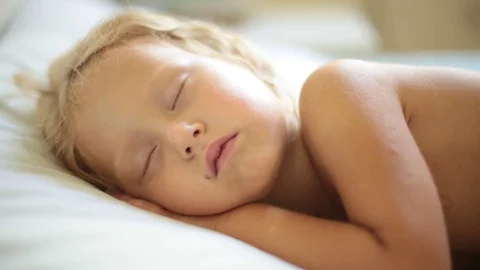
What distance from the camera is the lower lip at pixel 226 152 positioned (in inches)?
30.4

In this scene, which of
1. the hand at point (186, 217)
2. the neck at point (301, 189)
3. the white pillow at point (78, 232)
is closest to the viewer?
the white pillow at point (78, 232)

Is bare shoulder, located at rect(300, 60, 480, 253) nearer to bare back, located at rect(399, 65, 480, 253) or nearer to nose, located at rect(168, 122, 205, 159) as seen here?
bare back, located at rect(399, 65, 480, 253)

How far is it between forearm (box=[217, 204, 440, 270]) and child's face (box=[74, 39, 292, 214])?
52mm

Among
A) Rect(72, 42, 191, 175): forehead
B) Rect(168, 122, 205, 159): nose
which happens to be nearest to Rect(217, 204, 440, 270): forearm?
Rect(168, 122, 205, 159): nose

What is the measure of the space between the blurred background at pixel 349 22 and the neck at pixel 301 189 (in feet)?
2.87

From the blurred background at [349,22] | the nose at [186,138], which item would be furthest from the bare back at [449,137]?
the blurred background at [349,22]

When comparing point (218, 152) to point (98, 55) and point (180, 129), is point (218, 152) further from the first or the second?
point (98, 55)

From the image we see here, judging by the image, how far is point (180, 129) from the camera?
0.77 meters

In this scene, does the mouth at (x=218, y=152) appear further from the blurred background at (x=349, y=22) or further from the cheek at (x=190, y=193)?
the blurred background at (x=349, y=22)

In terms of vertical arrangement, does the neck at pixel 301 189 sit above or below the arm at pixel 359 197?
below

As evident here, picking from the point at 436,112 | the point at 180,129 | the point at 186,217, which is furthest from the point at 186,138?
the point at 436,112

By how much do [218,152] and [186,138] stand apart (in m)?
0.05

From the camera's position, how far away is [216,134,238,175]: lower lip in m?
0.77

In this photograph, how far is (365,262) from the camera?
687mm
